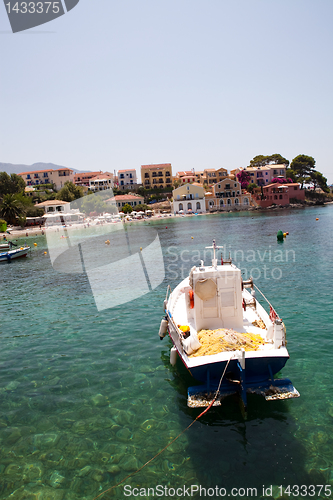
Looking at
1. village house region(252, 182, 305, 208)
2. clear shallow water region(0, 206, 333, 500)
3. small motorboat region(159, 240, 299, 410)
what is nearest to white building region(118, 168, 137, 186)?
village house region(252, 182, 305, 208)

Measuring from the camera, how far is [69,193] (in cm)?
11762

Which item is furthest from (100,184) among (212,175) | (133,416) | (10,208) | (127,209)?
(133,416)

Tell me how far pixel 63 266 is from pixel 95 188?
107943mm

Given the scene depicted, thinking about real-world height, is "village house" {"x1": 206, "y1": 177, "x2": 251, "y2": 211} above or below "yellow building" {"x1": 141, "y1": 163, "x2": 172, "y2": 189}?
below

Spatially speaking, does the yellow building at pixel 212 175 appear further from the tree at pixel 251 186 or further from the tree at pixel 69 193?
the tree at pixel 69 193

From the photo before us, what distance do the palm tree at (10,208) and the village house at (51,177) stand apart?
196 ft

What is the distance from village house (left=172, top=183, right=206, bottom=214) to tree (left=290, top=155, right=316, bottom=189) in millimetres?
44216

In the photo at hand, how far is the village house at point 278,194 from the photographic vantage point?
5108 inches

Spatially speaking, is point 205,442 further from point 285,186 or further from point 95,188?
point 95,188

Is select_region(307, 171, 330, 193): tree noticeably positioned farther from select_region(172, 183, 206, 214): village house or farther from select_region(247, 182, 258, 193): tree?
select_region(172, 183, 206, 214): village house

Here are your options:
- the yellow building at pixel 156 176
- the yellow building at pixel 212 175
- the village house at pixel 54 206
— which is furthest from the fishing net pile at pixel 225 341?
the yellow building at pixel 156 176

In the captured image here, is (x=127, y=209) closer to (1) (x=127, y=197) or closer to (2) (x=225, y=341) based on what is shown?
(1) (x=127, y=197)

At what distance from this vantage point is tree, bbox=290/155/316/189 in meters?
145

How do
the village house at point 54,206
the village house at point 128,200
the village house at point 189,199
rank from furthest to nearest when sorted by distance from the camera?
the village house at point 128,200
the village house at point 189,199
the village house at point 54,206
